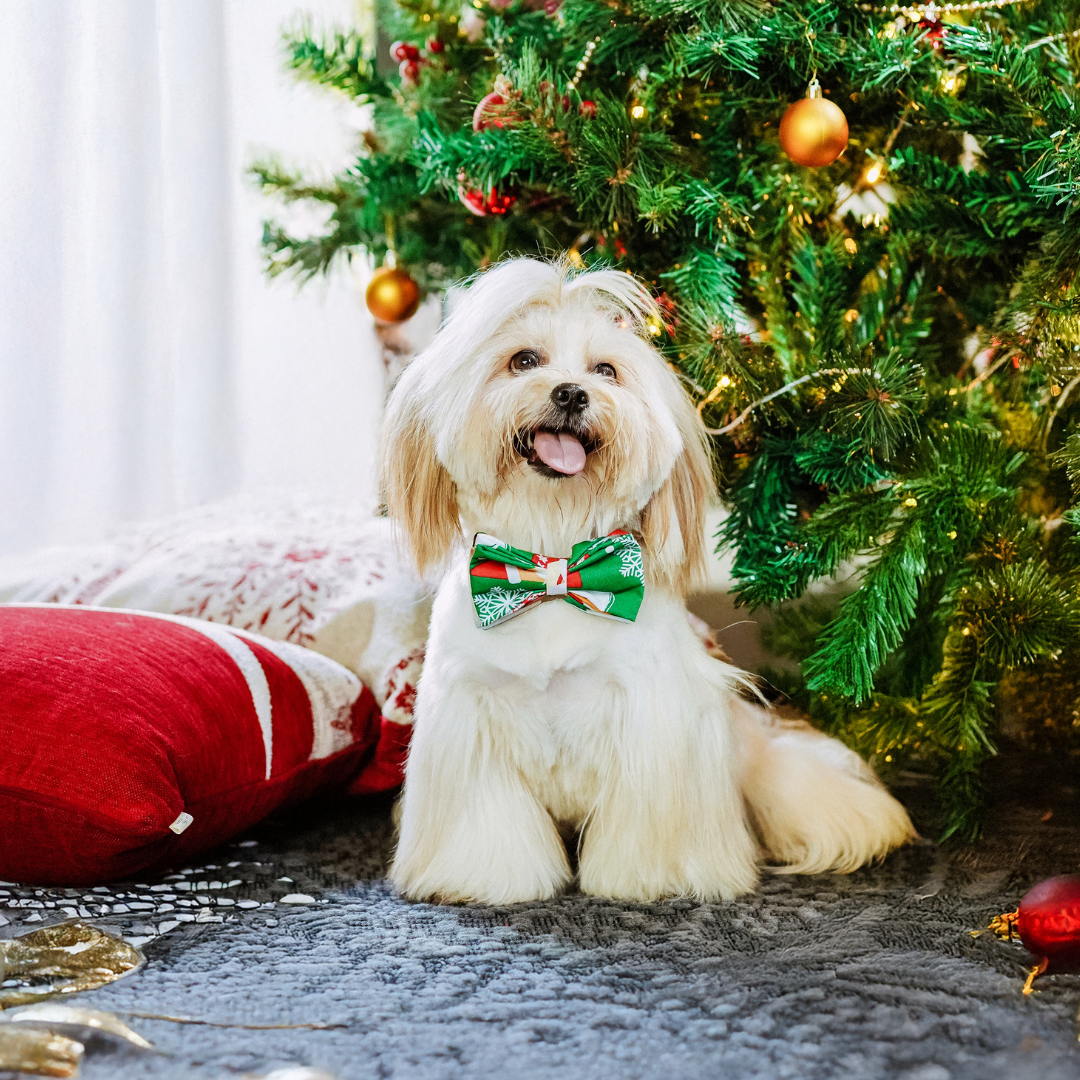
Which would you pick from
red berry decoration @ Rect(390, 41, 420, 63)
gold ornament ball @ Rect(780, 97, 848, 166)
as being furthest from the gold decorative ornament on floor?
red berry decoration @ Rect(390, 41, 420, 63)

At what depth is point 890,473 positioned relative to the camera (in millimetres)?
1304

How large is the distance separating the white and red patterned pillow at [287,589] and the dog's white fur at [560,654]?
33cm

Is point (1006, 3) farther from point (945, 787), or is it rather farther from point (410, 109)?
point (945, 787)

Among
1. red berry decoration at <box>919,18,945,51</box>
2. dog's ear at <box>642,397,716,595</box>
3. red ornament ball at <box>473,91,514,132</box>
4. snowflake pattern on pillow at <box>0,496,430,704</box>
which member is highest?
red berry decoration at <box>919,18,945,51</box>

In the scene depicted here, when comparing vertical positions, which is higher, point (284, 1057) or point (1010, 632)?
point (1010, 632)

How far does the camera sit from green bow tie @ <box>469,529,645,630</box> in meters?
1.22

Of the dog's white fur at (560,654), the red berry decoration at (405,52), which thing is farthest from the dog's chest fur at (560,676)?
the red berry decoration at (405,52)

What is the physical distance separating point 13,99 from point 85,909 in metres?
1.32

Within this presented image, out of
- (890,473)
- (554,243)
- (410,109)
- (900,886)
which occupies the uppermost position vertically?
(410,109)

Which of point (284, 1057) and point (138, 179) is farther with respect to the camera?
point (138, 179)

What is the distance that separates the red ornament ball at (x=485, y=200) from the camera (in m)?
1.46

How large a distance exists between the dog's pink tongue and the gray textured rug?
0.51 m

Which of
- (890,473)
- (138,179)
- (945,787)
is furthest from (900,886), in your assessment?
(138,179)

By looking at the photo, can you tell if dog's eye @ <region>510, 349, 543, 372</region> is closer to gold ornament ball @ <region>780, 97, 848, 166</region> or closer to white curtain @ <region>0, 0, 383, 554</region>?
gold ornament ball @ <region>780, 97, 848, 166</region>
